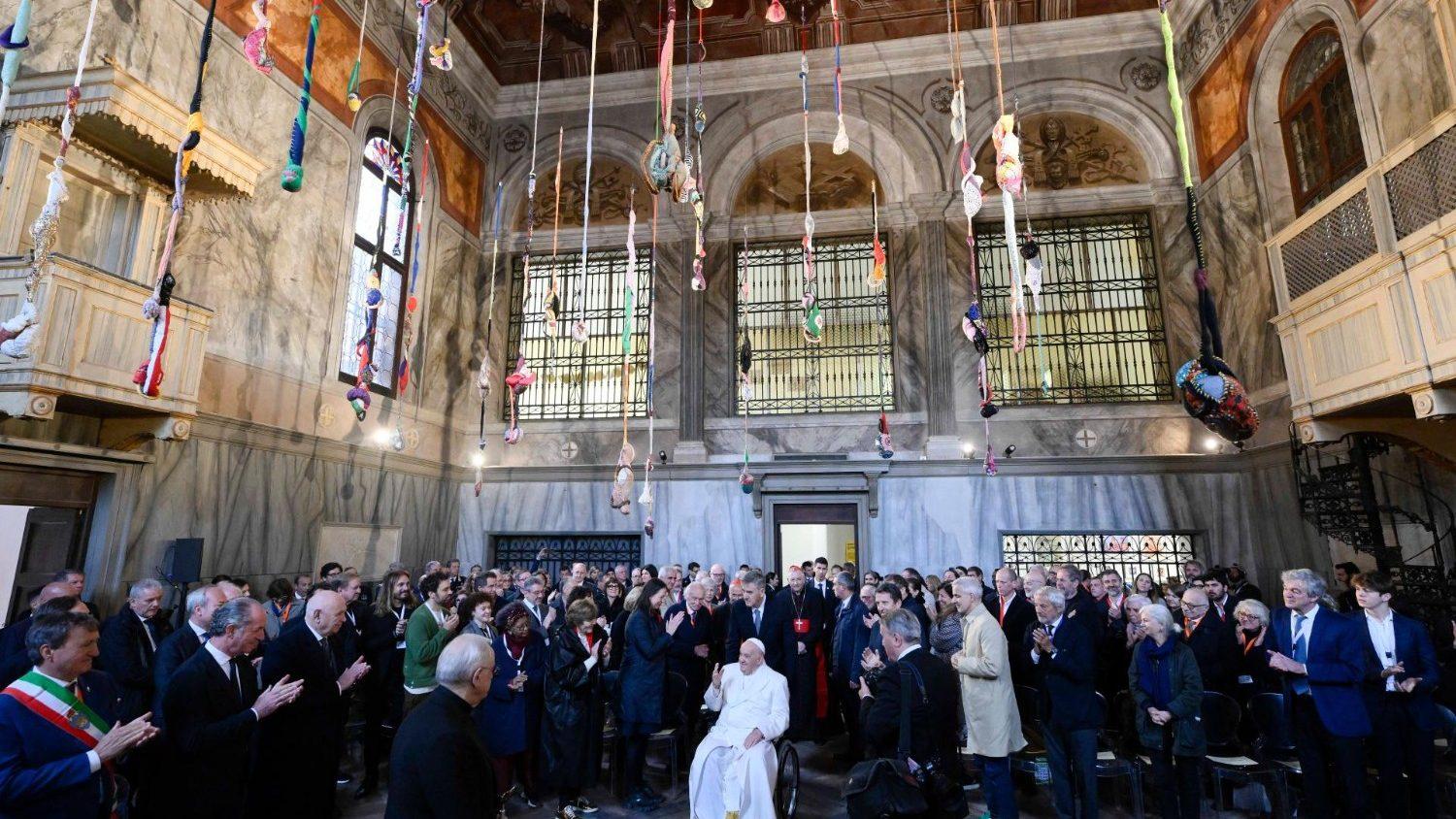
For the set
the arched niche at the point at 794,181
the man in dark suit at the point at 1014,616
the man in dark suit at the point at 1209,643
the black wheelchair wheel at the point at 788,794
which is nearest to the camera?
the black wheelchair wheel at the point at 788,794

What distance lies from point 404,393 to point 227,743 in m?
A: 9.30

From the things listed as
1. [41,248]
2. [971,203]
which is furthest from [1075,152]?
[41,248]

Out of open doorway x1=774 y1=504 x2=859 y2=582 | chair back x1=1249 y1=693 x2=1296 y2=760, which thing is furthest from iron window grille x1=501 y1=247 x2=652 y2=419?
chair back x1=1249 y1=693 x2=1296 y2=760

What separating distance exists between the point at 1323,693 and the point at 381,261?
40.1 feet

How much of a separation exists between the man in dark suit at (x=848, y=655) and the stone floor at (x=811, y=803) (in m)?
0.41

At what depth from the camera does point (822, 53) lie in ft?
44.1

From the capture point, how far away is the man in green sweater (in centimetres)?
504

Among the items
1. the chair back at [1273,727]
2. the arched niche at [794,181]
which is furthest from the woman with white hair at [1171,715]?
the arched niche at [794,181]

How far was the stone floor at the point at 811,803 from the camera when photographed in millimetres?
5047

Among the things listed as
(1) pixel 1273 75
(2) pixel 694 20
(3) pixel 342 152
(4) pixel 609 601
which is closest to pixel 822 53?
(2) pixel 694 20

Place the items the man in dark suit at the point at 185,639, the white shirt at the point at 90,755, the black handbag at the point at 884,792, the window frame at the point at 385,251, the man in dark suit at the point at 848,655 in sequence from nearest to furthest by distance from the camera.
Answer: the white shirt at the point at 90,755 < the black handbag at the point at 884,792 < the man in dark suit at the point at 185,639 < the man in dark suit at the point at 848,655 < the window frame at the point at 385,251

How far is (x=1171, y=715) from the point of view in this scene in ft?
13.9

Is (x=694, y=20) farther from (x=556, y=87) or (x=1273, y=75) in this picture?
(x=1273, y=75)

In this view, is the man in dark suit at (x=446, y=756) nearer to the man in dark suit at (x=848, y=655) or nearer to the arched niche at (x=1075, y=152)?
the man in dark suit at (x=848, y=655)
